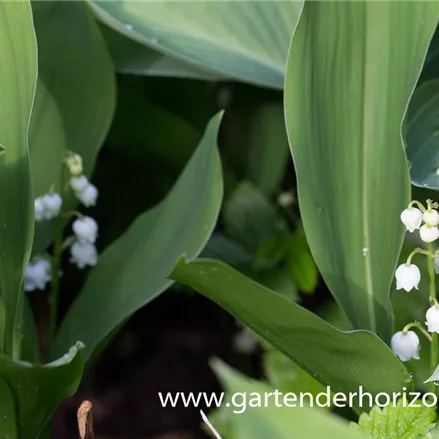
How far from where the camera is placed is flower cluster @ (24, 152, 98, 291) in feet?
2.85

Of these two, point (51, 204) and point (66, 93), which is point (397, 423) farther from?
point (66, 93)

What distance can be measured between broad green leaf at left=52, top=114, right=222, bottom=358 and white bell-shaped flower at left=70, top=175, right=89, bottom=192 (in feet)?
0.28

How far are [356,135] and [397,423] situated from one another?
29 cm

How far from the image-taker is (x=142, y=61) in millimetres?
1106

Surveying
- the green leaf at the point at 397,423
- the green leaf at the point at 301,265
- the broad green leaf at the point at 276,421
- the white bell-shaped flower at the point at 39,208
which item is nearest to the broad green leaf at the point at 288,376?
the green leaf at the point at 301,265

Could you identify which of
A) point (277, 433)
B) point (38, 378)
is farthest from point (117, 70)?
point (277, 433)

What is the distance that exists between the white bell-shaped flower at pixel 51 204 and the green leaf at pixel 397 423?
0.44 meters

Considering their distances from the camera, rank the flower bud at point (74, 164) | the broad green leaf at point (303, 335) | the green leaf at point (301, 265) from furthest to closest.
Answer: the green leaf at point (301, 265) < the flower bud at point (74, 164) < the broad green leaf at point (303, 335)

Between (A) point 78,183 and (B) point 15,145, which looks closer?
(B) point 15,145

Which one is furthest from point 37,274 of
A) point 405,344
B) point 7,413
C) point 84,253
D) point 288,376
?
point 405,344

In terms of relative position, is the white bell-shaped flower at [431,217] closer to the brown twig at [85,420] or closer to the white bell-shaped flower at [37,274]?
the brown twig at [85,420]

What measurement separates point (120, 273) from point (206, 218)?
6.5 inches

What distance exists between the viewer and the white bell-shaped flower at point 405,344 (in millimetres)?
710

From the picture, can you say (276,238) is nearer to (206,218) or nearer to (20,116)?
(206,218)
